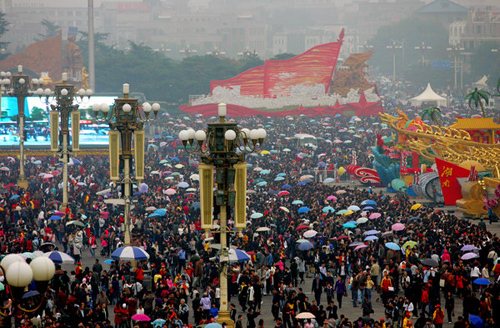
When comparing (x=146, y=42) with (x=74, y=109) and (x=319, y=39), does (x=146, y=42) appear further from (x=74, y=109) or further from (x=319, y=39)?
(x=74, y=109)

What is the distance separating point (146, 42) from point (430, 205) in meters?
142

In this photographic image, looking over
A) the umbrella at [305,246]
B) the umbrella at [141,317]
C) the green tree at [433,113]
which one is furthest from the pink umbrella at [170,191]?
the umbrella at [141,317]

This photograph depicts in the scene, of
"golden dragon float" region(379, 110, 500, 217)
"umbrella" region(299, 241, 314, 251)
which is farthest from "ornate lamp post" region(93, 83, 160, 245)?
"golden dragon float" region(379, 110, 500, 217)

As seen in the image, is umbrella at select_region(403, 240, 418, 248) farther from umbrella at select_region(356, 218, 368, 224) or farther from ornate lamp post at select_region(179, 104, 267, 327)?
ornate lamp post at select_region(179, 104, 267, 327)

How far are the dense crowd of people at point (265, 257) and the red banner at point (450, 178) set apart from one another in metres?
1.68

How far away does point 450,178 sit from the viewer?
106 ft

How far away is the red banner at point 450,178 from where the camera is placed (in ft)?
104

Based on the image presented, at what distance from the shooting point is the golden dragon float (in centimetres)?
3048

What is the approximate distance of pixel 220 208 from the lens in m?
15.8

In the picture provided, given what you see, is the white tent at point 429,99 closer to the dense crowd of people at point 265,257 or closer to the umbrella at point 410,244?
the dense crowd of people at point 265,257

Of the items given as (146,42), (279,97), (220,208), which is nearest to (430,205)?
(220,208)

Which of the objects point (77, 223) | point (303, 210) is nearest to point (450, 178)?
point (303, 210)

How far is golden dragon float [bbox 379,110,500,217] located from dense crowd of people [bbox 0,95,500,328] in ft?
7.04

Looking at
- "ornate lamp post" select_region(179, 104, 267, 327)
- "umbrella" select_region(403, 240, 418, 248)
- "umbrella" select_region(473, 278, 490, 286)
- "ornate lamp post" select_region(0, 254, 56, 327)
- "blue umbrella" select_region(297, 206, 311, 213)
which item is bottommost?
"umbrella" select_region(473, 278, 490, 286)
